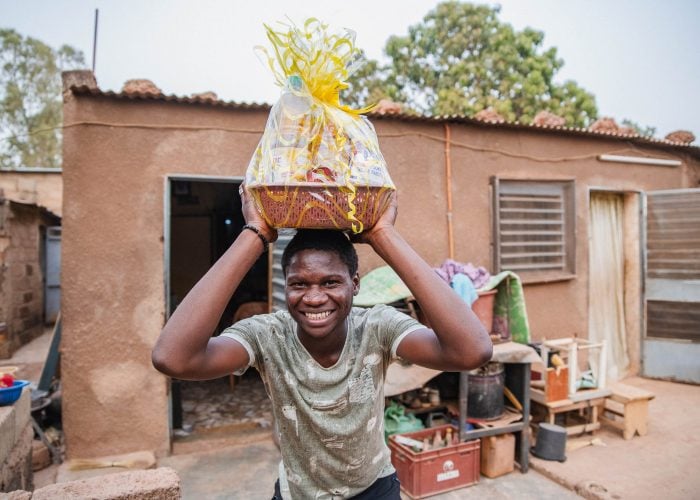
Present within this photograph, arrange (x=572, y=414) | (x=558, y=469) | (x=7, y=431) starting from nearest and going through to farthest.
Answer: (x=7, y=431), (x=558, y=469), (x=572, y=414)

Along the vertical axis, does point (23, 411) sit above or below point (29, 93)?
below

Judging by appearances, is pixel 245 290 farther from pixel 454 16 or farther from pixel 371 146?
pixel 454 16

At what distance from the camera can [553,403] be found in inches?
187

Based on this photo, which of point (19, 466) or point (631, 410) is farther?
point (631, 410)

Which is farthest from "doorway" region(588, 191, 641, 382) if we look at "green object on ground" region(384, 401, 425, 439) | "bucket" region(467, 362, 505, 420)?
"green object on ground" region(384, 401, 425, 439)

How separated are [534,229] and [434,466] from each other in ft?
11.9

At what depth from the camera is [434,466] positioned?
13.3 ft

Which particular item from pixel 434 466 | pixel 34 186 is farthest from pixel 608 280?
pixel 34 186

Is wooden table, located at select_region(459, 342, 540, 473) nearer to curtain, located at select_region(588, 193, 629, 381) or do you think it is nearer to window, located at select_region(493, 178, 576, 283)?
window, located at select_region(493, 178, 576, 283)

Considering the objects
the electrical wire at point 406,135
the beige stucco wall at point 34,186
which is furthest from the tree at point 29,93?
the electrical wire at point 406,135

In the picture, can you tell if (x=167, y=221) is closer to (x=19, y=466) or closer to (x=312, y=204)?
(x=19, y=466)

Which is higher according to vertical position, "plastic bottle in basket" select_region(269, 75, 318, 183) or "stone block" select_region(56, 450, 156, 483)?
"plastic bottle in basket" select_region(269, 75, 318, 183)

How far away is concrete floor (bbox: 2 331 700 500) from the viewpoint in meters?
4.10

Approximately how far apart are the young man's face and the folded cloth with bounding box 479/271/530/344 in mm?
3409
